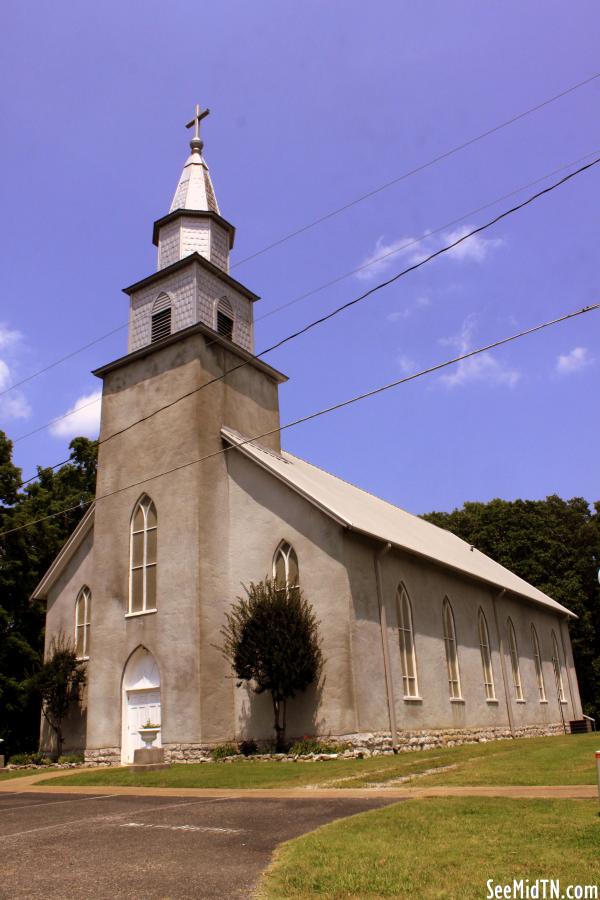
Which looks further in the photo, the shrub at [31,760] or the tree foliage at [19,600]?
the tree foliage at [19,600]

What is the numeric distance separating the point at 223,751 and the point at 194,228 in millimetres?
18817

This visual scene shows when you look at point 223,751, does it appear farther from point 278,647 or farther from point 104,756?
point 104,756

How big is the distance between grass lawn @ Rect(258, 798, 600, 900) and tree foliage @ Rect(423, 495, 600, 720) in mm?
43955

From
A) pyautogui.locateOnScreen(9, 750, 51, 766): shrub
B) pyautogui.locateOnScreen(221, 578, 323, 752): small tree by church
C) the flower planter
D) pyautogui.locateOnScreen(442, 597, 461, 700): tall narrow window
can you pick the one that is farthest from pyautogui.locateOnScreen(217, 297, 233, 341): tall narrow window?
pyautogui.locateOnScreen(9, 750, 51, 766): shrub

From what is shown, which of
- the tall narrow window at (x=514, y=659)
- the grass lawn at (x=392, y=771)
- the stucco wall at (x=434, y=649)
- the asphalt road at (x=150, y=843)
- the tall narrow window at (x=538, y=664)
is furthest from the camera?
the tall narrow window at (x=538, y=664)

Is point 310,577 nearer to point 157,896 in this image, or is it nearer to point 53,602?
point 53,602

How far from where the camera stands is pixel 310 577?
866 inches

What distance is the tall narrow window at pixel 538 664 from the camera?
3572cm

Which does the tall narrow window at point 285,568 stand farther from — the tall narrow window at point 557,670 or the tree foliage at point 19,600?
the tall narrow window at point 557,670

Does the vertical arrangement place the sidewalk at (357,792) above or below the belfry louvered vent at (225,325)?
below

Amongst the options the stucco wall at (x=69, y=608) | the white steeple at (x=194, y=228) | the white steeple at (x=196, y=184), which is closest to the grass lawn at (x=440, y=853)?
the stucco wall at (x=69, y=608)

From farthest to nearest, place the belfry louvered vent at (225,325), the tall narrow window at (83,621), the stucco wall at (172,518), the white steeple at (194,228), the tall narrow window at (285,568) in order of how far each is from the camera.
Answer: the white steeple at (194,228) → the belfry louvered vent at (225,325) → the tall narrow window at (83,621) → the stucco wall at (172,518) → the tall narrow window at (285,568)

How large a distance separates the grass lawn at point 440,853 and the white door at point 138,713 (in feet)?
48.8

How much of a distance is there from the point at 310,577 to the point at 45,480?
2645 centimetres
